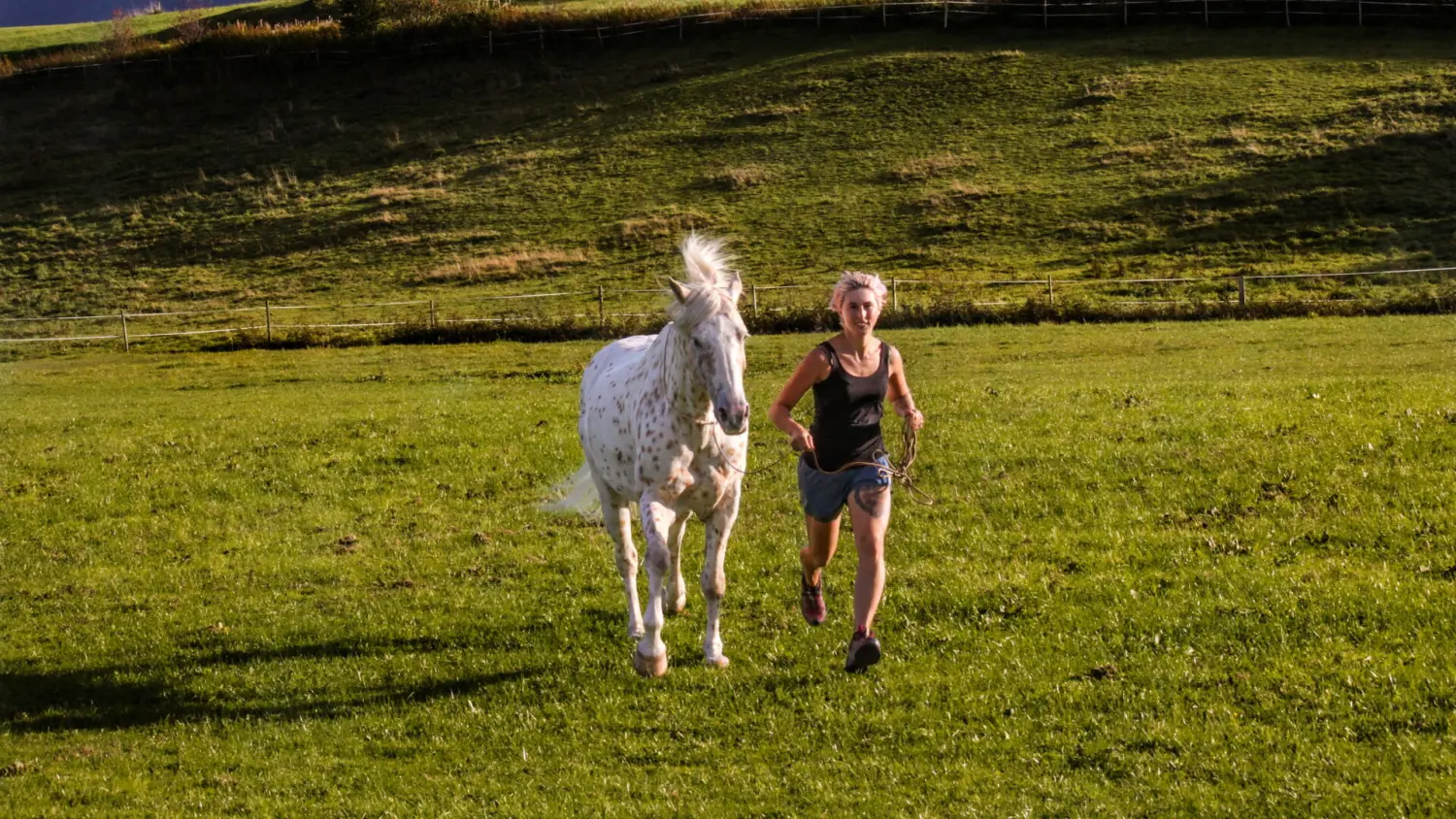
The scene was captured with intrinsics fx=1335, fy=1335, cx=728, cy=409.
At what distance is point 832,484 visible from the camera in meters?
8.94

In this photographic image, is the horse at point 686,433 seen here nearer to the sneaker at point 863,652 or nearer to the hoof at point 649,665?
the hoof at point 649,665

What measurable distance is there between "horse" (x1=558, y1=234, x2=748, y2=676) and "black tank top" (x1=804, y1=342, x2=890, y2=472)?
55cm

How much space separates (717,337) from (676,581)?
3.10 meters

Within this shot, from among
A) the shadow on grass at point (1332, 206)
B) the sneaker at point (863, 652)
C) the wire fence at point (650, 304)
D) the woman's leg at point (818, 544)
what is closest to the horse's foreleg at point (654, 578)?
the woman's leg at point (818, 544)

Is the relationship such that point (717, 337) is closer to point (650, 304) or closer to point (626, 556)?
point (626, 556)

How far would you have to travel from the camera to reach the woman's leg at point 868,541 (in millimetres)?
8781

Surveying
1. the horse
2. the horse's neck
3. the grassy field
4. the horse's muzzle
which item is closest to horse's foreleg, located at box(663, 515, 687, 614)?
the horse

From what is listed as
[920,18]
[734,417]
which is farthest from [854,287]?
[920,18]

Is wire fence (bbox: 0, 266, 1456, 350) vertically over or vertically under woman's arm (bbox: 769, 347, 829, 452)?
under

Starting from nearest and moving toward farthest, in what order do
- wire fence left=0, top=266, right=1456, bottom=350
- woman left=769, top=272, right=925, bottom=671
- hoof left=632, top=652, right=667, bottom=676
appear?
woman left=769, top=272, right=925, bottom=671, hoof left=632, top=652, right=667, bottom=676, wire fence left=0, top=266, right=1456, bottom=350

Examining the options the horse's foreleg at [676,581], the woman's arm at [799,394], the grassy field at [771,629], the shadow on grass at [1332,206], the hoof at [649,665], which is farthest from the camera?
the shadow on grass at [1332,206]

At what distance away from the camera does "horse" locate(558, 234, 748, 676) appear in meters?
8.48

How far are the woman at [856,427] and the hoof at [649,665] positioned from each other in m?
1.57

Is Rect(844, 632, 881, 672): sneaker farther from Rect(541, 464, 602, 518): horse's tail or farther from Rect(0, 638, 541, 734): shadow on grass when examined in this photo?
Rect(541, 464, 602, 518): horse's tail
